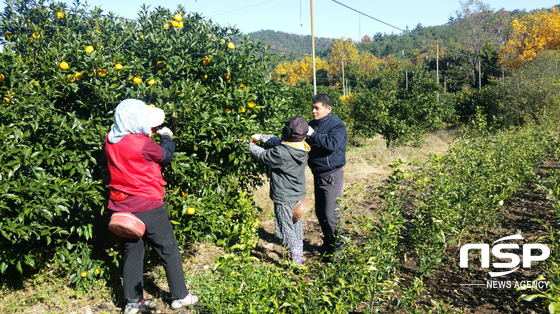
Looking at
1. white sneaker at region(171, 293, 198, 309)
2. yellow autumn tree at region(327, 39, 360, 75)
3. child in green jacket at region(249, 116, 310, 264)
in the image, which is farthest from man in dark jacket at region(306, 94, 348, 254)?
yellow autumn tree at region(327, 39, 360, 75)

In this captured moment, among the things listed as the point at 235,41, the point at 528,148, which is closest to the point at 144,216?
the point at 235,41

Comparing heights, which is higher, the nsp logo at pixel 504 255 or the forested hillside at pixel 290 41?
the forested hillside at pixel 290 41

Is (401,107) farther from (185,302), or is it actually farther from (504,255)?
(185,302)

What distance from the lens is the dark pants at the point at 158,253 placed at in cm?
259

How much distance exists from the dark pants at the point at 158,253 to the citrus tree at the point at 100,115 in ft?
0.92

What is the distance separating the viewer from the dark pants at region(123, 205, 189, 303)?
2.59 meters

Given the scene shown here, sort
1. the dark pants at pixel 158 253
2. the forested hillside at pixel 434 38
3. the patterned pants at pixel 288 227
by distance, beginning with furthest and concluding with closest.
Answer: the forested hillside at pixel 434 38 → the patterned pants at pixel 288 227 → the dark pants at pixel 158 253

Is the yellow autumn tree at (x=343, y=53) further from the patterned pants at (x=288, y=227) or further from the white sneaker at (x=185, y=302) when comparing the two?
the white sneaker at (x=185, y=302)

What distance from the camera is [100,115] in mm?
2855

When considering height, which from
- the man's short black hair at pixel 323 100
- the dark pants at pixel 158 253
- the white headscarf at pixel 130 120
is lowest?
the dark pants at pixel 158 253

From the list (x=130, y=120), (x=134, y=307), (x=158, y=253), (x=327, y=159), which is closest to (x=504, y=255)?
(x=327, y=159)

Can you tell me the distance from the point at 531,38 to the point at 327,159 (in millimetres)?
37733

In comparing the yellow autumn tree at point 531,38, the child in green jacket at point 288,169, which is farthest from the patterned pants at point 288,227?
the yellow autumn tree at point 531,38

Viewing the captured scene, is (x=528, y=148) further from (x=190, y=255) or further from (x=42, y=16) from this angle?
(x=42, y=16)
